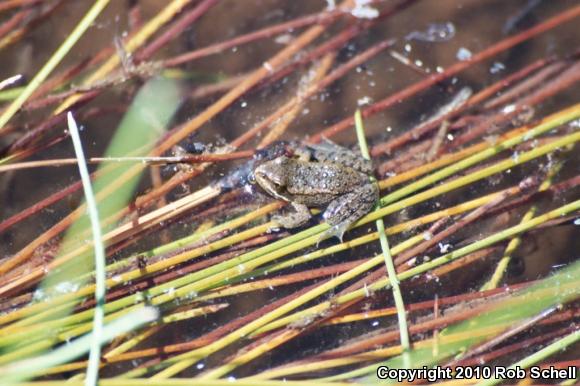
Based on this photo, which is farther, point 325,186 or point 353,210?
point 325,186

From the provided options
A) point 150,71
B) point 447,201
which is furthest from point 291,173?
point 150,71

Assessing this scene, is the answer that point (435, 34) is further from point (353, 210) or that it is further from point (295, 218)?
point (295, 218)

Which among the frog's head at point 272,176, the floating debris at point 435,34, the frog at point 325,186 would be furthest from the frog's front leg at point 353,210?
the floating debris at point 435,34

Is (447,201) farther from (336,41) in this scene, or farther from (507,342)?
(336,41)

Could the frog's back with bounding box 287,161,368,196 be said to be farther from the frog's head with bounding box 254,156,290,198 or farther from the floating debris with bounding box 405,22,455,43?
the floating debris with bounding box 405,22,455,43

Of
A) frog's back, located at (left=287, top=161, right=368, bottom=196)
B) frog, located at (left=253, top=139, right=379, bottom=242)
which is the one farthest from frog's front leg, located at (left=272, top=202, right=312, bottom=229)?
frog's back, located at (left=287, top=161, right=368, bottom=196)

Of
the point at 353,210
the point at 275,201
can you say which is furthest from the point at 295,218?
the point at 353,210
